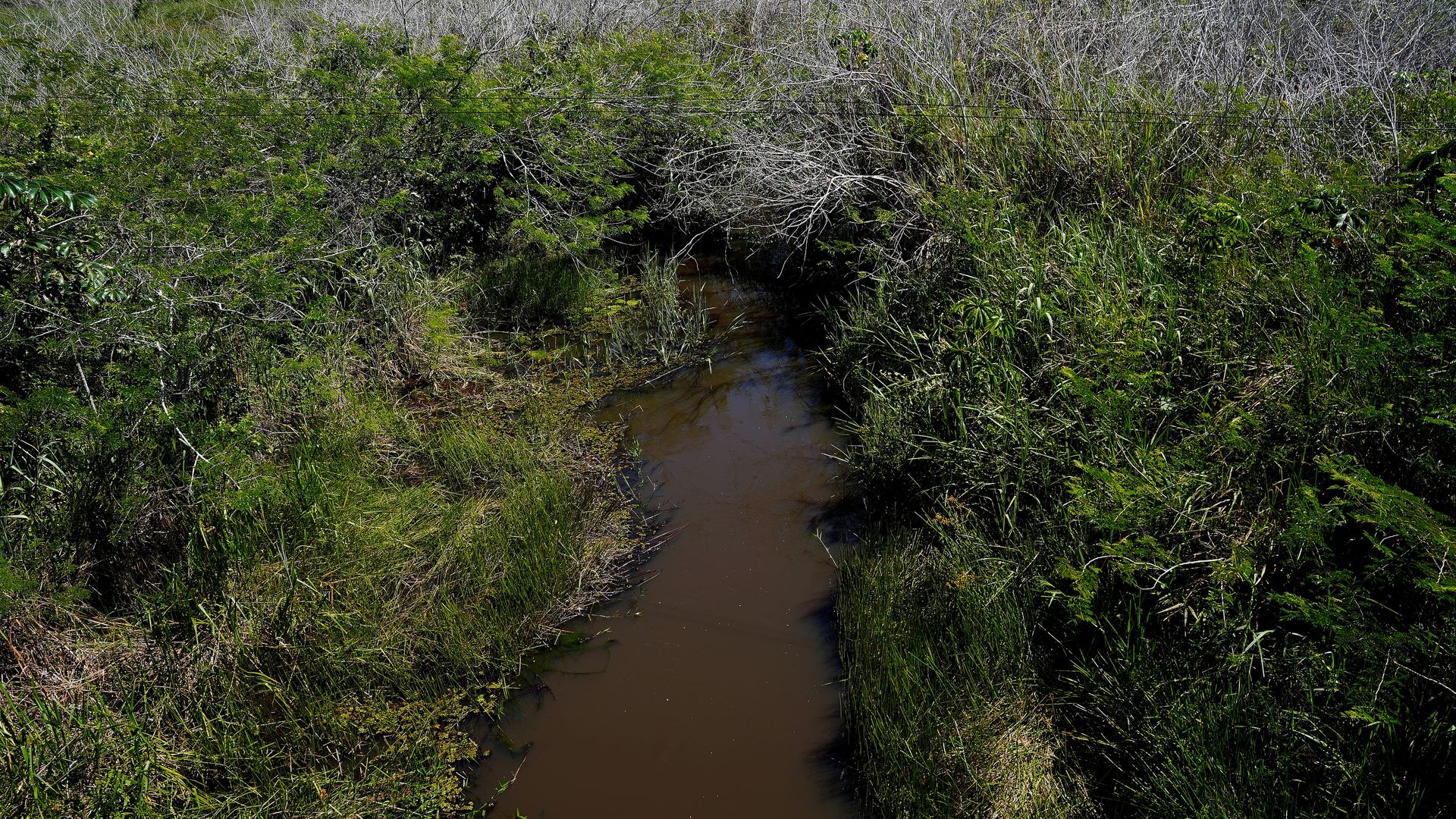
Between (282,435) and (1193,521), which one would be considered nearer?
(1193,521)

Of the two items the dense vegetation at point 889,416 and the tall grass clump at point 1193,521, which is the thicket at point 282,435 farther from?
the tall grass clump at point 1193,521

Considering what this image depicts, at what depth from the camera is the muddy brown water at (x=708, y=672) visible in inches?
132

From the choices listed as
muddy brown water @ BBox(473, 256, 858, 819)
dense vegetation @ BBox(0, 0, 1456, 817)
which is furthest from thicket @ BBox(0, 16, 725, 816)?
muddy brown water @ BBox(473, 256, 858, 819)

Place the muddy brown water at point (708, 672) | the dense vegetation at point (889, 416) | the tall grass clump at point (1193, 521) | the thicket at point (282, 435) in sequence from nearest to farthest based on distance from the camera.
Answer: the tall grass clump at point (1193, 521) → the dense vegetation at point (889, 416) → the thicket at point (282, 435) → the muddy brown water at point (708, 672)

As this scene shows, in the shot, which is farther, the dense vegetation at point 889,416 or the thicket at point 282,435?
the thicket at point 282,435

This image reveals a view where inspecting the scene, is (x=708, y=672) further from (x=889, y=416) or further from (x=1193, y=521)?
(x=1193, y=521)

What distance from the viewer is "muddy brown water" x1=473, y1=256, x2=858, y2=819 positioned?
11.0 feet

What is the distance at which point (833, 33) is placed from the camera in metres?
7.34

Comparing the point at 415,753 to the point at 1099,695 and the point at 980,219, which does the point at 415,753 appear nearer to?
the point at 1099,695

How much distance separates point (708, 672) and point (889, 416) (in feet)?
5.71

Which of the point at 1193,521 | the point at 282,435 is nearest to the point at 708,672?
the point at 1193,521

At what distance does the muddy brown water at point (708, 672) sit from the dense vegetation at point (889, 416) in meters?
0.21

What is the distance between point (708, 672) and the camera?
389 centimetres

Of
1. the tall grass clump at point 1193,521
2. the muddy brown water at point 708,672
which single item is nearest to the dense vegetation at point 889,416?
the tall grass clump at point 1193,521
